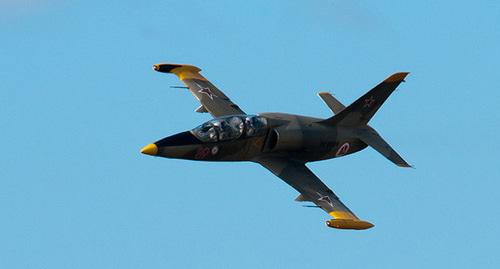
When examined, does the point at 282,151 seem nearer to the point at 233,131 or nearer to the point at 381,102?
the point at 233,131

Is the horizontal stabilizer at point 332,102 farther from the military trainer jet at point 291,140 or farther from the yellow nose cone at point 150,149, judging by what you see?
the yellow nose cone at point 150,149

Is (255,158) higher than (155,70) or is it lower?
lower

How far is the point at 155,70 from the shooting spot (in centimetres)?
6056

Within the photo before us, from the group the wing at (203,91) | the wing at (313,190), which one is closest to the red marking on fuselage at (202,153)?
the wing at (313,190)

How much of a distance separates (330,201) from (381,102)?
25.6 ft

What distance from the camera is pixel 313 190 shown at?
51656 millimetres

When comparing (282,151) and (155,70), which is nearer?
(282,151)

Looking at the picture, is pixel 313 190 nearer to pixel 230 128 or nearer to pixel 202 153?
pixel 230 128

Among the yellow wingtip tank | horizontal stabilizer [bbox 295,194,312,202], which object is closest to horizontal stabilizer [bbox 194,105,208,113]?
the yellow wingtip tank

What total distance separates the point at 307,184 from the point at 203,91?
8.23 metres

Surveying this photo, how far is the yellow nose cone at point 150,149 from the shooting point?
50.4 metres

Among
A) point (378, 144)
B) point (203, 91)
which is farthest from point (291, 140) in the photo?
point (203, 91)

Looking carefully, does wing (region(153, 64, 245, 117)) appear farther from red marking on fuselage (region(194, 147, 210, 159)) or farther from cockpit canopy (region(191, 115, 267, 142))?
red marking on fuselage (region(194, 147, 210, 159))

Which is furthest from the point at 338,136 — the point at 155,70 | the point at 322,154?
the point at 155,70
